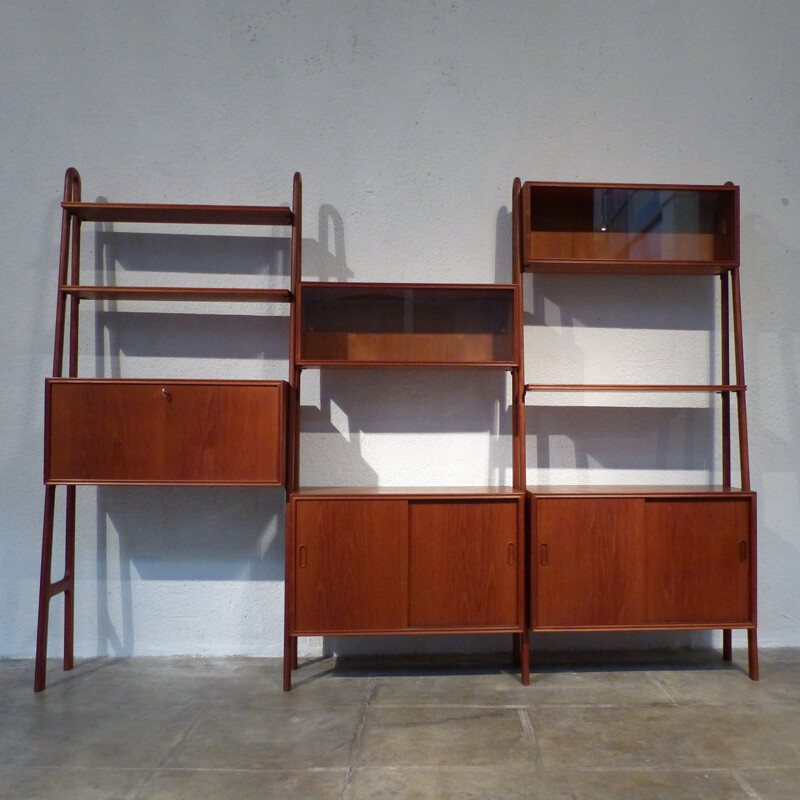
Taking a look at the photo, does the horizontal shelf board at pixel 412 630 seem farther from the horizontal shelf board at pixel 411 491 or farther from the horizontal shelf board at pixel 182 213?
the horizontal shelf board at pixel 182 213

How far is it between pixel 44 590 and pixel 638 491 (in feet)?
7.66

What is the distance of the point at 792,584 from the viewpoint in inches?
114

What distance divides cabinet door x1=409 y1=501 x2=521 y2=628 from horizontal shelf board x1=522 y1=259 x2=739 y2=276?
0.98 meters

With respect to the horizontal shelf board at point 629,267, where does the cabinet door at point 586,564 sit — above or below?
below

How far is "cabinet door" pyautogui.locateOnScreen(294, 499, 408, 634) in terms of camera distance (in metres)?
2.44

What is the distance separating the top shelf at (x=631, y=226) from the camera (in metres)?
2.65

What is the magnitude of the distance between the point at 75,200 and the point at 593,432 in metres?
2.41

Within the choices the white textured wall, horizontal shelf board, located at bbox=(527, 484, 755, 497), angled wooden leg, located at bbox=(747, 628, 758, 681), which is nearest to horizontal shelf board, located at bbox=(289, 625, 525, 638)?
the white textured wall

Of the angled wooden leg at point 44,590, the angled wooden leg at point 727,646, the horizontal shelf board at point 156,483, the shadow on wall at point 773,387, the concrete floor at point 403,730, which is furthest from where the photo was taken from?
the shadow on wall at point 773,387

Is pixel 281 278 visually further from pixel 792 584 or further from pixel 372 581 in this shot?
pixel 792 584

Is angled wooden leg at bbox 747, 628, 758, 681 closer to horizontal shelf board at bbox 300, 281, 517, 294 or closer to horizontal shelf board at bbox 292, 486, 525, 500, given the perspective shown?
horizontal shelf board at bbox 292, 486, 525, 500

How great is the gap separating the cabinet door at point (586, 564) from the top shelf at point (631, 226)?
99 cm

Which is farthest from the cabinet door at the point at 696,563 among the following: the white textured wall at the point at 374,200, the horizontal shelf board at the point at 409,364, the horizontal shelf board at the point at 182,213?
the horizontal shelf board at the point at 182,213

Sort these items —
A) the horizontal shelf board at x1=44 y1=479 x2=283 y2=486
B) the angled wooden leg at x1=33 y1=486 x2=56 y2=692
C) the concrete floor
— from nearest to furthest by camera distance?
the concrete floor → the horizontal shelf board at x1=44 y1=479 x2=283 y2=486 → the angled wooden leg at x1=33 y1=486 x2=56 y2=692
